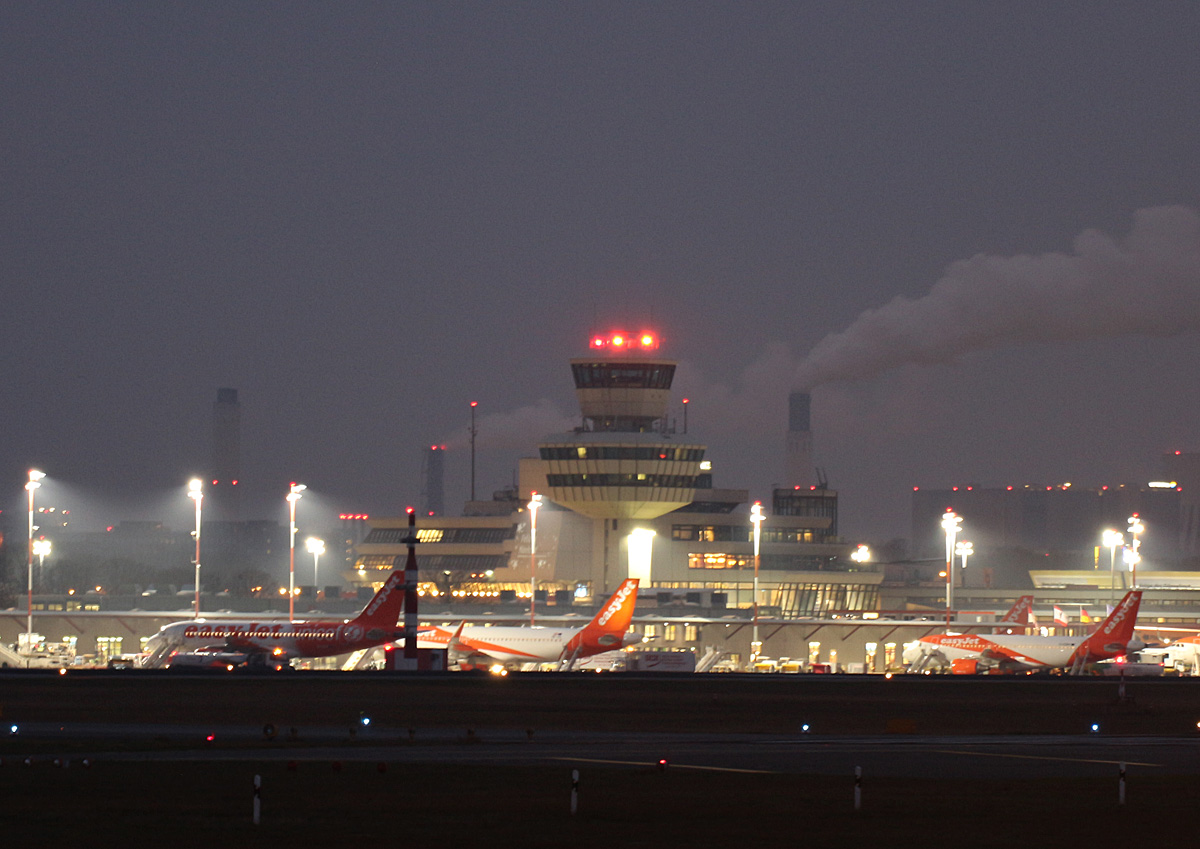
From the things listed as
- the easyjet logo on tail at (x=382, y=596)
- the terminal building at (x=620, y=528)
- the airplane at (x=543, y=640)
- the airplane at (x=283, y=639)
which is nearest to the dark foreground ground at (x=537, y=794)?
the airplane at (x=283, y=639)

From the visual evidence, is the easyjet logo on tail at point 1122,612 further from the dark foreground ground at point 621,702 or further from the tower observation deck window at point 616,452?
the tower observation deck window at point 616,452

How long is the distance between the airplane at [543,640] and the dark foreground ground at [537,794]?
132 feet

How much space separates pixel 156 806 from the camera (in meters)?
33.2

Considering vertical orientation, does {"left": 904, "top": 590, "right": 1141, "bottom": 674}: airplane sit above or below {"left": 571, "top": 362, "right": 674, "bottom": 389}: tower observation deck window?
below

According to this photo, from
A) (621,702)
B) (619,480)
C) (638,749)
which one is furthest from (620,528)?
(638,749)

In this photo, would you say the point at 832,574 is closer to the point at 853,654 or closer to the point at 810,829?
the point at 853,654

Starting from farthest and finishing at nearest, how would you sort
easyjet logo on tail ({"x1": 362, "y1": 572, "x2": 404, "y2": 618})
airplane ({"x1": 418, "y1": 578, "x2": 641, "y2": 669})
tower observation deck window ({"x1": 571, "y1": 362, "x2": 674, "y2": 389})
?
tower observation deck window ({"x1": 571, "y1": 362, "x2": 674, "y2": 389})
airplane ({"x1": 418, "y1": 578, "x2": 641, "y2": 669})
easyjet logo on tail ({"x1": 362, "y1": 572, "x2": 404, "y2": 618})

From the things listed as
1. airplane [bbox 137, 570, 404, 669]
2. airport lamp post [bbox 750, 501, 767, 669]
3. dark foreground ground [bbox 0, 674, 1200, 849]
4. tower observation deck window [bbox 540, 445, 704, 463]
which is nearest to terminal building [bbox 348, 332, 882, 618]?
tower observation deck window [bbox 540, 445, 704, 463]

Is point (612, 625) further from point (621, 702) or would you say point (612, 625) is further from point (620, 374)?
point (620, 374)

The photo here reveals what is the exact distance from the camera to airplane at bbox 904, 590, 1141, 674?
339 feet

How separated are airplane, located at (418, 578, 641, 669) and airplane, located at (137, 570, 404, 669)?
11804 millimetres

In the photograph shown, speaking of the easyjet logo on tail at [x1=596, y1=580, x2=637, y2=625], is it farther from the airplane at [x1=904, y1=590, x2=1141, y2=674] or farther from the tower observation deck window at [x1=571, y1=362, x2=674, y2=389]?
the tower observation deck window at [x1=571, y1=362, x2=674, y2=389]

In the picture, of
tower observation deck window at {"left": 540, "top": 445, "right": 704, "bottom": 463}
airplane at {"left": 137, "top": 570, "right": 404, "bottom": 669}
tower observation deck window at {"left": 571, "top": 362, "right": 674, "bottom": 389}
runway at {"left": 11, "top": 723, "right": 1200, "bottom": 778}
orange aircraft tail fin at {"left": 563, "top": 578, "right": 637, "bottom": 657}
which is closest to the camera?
runway at {"left": 11, "top": 723, "right": 1200, "bottom": 778}

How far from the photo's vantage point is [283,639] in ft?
323
